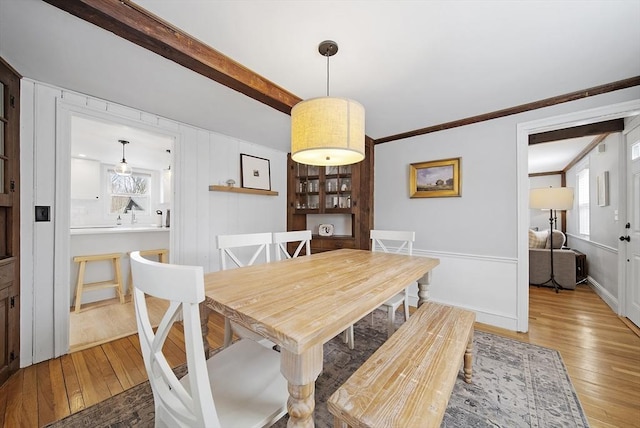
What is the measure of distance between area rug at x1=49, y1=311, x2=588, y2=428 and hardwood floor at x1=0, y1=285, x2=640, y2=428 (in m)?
0.10

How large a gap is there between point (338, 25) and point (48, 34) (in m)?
1.65

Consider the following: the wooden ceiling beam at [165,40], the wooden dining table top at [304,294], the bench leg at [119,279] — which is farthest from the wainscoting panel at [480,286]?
the bench leg at [119,279]

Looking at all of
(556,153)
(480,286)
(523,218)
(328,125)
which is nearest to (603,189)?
(556,153)

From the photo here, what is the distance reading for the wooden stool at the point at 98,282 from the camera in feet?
9.34

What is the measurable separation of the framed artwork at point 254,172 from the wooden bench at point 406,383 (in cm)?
265

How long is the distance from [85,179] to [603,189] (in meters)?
8.41

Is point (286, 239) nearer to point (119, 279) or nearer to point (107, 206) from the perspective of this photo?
point (119, 279)

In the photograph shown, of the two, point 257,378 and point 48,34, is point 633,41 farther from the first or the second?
point 48,34

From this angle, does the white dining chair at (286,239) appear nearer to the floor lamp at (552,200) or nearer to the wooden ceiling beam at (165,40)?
the wooden ceiling beam at (165,40)

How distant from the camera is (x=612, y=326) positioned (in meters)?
2.52

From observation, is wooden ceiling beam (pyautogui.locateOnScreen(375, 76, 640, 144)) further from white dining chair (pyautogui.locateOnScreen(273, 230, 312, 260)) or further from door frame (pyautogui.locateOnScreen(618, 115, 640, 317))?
white dining chair (pyautogui.locateOnScreen(273, 230, 312, 260))

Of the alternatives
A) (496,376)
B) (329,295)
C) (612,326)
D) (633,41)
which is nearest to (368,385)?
(329,295)

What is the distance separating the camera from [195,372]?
2.32ft

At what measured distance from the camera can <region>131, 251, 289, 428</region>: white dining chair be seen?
2.32ft
